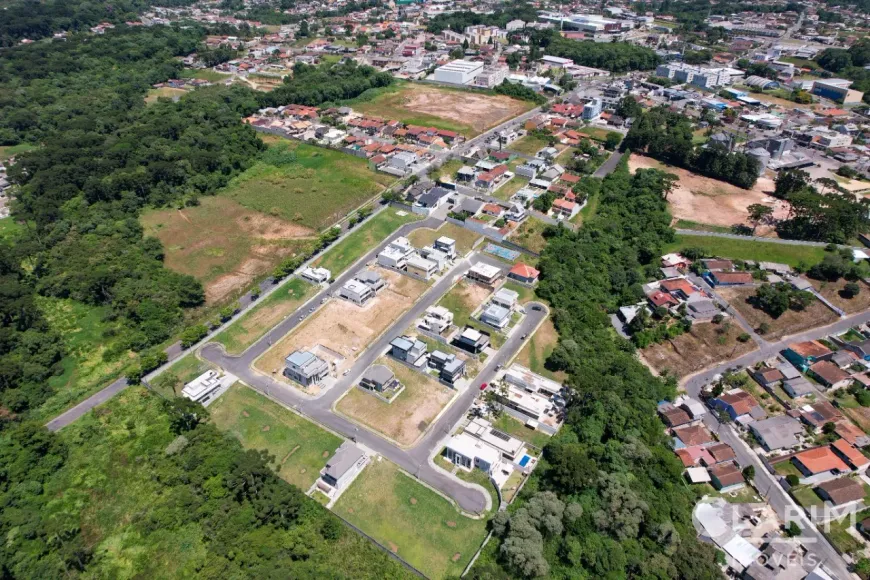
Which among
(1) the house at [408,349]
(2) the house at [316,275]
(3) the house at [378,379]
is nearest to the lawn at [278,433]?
(3) the house at [378,379]

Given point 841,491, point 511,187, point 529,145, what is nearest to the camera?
point 841,491

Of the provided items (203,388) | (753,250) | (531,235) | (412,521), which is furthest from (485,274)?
(753,250)

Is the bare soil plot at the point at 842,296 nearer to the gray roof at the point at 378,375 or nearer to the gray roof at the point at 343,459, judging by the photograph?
the gray roof at the point at 378,375

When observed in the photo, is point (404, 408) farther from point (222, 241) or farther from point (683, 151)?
point (683, 151)

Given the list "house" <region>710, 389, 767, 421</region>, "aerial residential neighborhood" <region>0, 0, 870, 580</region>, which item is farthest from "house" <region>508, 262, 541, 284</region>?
"house" <region>710, 389, 767, 421</region>

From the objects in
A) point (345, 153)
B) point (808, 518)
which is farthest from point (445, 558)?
point (345, 153)

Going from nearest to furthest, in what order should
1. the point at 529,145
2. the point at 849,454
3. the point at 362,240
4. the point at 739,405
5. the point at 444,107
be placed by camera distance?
the point at 849,454 → the point at 739,405 → the point at 362,240 → the point at 529,145 → the point at 444,107

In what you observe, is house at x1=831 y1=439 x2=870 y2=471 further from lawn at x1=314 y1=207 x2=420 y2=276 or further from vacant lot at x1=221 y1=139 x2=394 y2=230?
vacant lot at x1=221 y1=139 x2=394 y2=230
